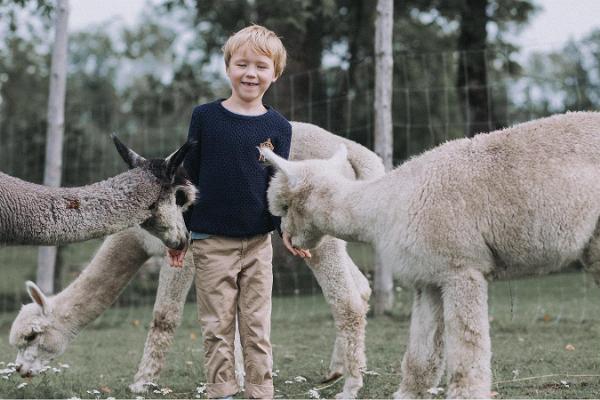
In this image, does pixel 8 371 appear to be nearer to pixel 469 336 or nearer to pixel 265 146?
pixel 265 146

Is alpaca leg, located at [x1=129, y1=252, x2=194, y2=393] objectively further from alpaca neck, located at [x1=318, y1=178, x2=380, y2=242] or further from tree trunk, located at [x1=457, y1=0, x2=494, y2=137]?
tree trunk, located at [x1=457, y1=0, x2=494, y2=137]

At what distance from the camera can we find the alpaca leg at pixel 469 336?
3576mm

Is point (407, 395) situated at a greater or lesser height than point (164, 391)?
greater

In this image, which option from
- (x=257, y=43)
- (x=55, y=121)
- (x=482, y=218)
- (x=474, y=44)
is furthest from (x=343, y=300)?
(x=474, y=44)

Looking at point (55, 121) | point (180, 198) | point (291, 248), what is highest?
A: point (55, 121)

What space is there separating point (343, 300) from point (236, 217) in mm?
1413

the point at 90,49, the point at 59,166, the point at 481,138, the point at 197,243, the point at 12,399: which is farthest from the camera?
the point at 90,49

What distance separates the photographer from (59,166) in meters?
9.29

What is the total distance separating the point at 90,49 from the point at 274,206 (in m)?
43.9

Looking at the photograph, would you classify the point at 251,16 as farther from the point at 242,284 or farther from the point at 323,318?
the point at 242,284

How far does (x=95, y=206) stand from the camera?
459 centimetres

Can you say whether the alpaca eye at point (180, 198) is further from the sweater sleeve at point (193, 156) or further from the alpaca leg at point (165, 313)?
the alpaca leg at point (165, 313)

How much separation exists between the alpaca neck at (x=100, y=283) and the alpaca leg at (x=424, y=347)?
2.58m

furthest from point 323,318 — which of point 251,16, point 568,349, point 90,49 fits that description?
point 90,49
